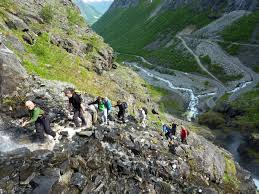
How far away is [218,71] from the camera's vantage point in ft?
522

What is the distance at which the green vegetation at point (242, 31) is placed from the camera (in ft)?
608

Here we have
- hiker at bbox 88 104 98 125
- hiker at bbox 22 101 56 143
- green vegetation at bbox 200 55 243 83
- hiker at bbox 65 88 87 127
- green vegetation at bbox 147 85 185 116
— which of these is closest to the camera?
hiker at bbox 22 101 56 143

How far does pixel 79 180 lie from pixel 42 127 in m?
5.21

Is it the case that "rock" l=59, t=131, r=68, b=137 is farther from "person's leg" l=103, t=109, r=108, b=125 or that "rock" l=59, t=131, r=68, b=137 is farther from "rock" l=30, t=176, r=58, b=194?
"rock" l=30, t=176, r=58, b=194

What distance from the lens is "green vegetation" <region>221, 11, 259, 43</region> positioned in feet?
608

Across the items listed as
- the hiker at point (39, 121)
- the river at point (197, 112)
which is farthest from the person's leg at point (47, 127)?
the river at point (197, 112)

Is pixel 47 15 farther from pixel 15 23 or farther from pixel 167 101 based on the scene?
pixel 167 101

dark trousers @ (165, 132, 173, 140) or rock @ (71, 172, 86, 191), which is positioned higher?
dark trousers @ (165, 132, 173, 140)

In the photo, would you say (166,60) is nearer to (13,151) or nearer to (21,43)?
(21,43)

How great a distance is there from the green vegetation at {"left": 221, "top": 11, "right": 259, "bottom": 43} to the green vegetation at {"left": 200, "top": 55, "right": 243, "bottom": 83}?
66.8 feet

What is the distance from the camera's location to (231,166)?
54.2 metres

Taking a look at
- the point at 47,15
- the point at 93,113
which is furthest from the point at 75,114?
the point at 47,15

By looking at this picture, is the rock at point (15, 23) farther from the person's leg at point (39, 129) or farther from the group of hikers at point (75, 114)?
the person's leg at point (39, 129)

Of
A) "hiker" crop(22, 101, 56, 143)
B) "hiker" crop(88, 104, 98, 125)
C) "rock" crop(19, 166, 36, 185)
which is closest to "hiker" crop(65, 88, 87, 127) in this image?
"hiker" crop(88, 104, 98, 125)
